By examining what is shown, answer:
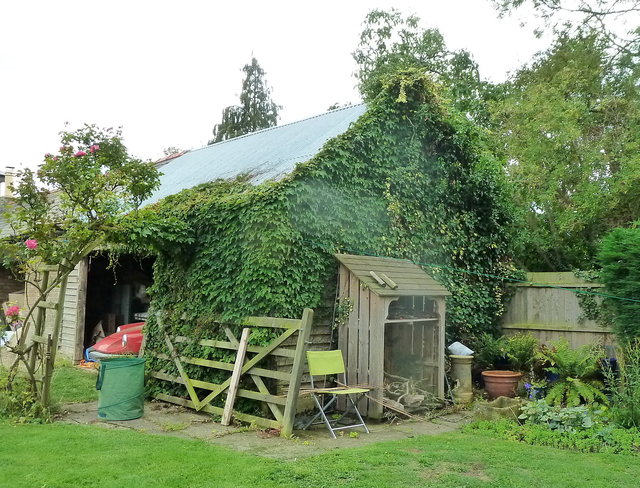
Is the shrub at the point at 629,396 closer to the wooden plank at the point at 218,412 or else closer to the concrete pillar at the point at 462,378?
the concrete pillar at the point at 462,378

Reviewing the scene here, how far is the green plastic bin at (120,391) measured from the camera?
24.4 ft

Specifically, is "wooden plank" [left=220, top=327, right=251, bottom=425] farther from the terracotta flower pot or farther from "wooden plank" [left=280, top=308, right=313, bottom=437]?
the terracotta flower pot

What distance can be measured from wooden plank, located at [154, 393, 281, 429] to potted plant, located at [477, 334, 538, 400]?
413cm

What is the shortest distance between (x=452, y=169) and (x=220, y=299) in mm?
5415

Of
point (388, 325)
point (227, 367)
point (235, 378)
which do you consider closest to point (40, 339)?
point (227, 367)

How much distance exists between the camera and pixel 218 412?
7547 millimetres

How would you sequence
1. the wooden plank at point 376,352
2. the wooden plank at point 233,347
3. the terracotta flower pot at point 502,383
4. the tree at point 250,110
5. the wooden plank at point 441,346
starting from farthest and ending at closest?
the tree at point 250,110 → the terracotta flower pot at point 502,383 → the wooden plank at point 441,346 → the wooden plank at point 376,352 → the wooden plank at point 233,347

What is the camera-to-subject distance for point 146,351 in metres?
9.40

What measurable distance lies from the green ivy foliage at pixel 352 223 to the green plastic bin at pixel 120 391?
123 centimetres

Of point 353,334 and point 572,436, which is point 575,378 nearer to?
point 572,436

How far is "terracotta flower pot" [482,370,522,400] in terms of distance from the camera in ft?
29.8

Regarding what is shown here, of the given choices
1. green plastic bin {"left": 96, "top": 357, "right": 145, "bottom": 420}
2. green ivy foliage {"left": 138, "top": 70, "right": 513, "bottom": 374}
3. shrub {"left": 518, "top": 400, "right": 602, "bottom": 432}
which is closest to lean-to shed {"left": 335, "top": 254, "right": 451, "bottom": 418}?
green ivy foliage {"left": 138, "top": 70, "right": 513, "bottom": 374}

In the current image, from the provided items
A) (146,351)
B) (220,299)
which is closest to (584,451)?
(220,299)

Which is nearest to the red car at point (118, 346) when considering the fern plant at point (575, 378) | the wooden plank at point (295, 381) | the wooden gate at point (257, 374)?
the wooden gate at point (257, 374)
